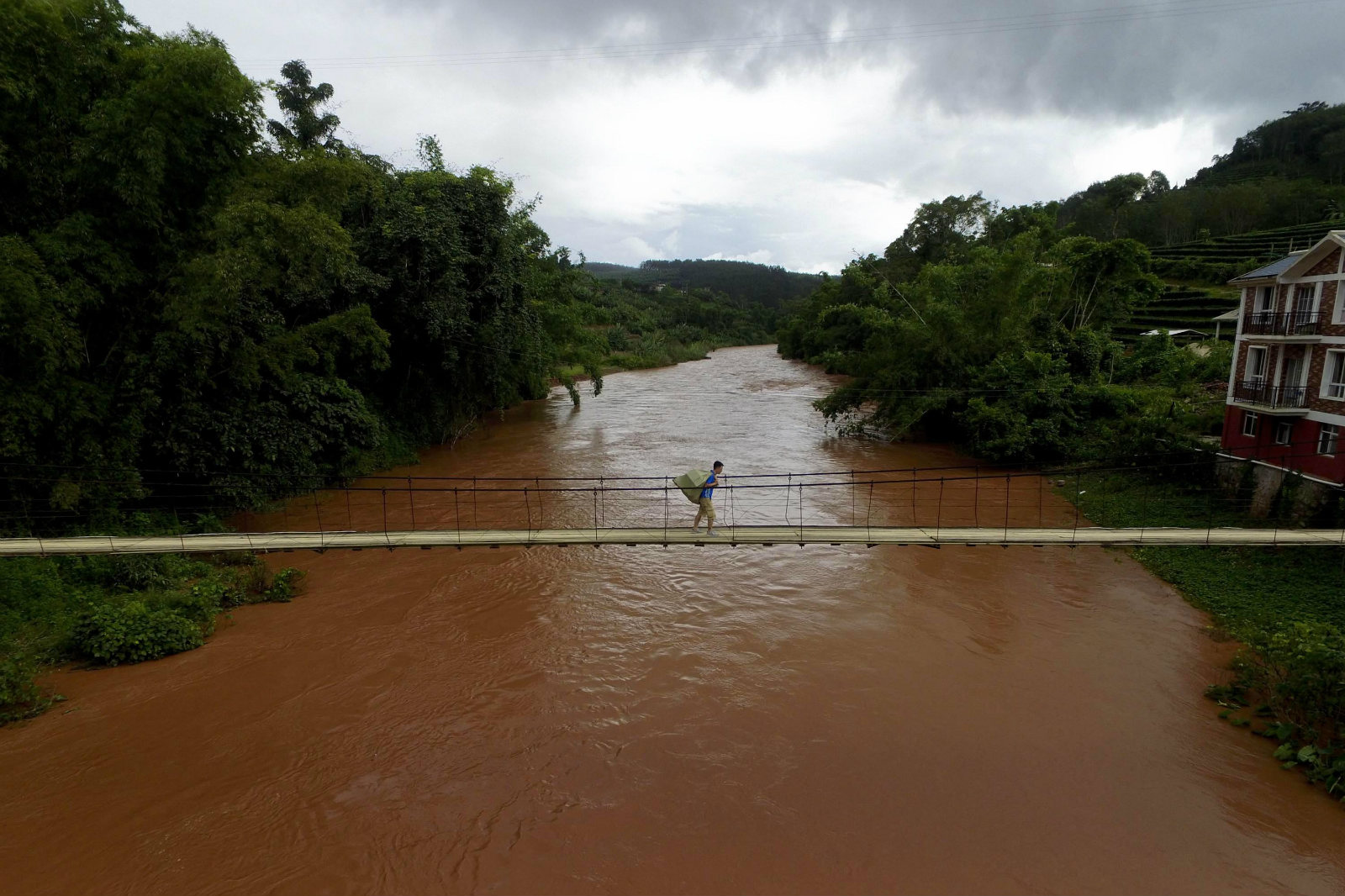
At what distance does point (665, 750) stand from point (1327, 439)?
29.1ft

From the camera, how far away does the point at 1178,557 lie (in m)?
8.61

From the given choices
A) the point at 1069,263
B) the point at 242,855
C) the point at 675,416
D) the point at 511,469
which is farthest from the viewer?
the point at 675,416

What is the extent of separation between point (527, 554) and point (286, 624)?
287 cm

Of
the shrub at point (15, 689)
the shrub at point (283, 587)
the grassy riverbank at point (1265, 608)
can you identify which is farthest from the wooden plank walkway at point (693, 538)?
the shrub at point (283, 587)

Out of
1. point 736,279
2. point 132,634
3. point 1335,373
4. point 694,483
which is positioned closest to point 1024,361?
point 1335,373

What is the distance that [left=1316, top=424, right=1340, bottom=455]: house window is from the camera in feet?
27.8

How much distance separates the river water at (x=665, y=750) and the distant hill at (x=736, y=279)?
69144 millimetres

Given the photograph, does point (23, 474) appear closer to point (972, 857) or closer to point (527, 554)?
point (527, 554)

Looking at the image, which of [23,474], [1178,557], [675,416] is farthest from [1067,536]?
[675,416]

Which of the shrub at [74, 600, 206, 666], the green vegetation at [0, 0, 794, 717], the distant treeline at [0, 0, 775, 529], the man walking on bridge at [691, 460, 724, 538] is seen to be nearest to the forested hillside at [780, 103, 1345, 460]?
the man walking on bridge at [691, 460, 724, 538]

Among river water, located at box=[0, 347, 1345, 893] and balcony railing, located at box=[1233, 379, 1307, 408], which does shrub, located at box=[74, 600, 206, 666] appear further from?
balcony railing, located at box=[1233, 379, 1307, 408]

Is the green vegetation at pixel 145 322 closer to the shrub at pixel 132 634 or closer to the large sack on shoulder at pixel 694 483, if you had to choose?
the shrub at pixel 132 634

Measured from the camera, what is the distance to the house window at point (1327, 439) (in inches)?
333

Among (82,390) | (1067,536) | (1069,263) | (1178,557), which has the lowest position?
(1178,557)
